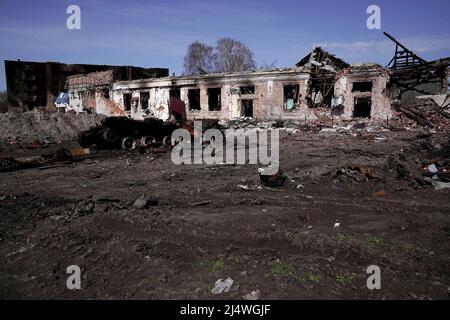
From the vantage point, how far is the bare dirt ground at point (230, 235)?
11.4ft

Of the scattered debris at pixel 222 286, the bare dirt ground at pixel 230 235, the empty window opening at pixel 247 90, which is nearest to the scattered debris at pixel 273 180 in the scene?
the bare dirt ground at pixel 230 235

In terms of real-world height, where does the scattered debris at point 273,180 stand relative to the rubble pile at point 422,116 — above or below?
below

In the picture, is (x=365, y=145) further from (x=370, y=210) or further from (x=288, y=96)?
(x=288, y=96)

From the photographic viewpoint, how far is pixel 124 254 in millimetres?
4188

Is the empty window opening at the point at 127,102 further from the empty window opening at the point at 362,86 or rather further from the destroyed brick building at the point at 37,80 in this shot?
the empty window opening at the point at 362,86

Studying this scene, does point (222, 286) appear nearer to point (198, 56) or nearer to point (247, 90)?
point (247, 90)

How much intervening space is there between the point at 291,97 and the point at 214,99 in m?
7.30

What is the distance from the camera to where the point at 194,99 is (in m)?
26.1

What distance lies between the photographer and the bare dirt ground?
3469 millimetres

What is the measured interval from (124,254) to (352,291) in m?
2.81

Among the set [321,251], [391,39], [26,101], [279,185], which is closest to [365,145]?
[279,185]

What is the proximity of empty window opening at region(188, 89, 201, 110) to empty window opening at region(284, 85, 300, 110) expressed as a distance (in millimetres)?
6962

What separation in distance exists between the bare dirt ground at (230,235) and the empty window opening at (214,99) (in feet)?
55.8

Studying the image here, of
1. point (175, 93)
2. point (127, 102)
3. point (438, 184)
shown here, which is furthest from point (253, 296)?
point (127, 102)
